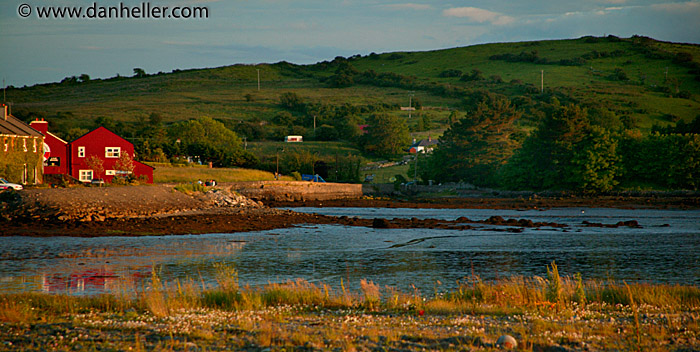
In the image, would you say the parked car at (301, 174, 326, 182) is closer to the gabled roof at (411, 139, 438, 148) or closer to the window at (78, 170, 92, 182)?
the window at (78, 170, 92, 182)

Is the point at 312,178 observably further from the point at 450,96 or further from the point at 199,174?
the point at 450,96

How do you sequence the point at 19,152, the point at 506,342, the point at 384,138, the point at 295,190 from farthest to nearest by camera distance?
the point at 384,138
the point at 295,190
the point at 19,152
the point at 506,342

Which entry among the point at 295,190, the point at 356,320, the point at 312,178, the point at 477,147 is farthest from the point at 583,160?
the point at 356,320

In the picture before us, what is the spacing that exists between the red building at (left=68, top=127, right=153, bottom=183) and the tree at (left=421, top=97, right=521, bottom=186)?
55.0 metres

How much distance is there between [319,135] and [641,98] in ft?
251

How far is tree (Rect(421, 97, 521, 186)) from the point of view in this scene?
100m

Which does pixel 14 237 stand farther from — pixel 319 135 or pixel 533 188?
pixel 319 135

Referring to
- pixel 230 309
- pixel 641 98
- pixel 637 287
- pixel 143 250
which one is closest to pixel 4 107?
pixel 143 250

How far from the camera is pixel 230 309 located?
14.0m

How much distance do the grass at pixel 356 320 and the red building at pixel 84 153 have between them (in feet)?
165

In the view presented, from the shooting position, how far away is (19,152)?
4909 centimetres

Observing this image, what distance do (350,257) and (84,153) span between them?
146 ft

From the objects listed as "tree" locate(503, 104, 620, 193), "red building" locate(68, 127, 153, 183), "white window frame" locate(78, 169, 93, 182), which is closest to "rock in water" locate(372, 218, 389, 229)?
"red building" locate(68, 127, 153, 183)

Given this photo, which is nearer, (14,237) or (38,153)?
(14,237)
